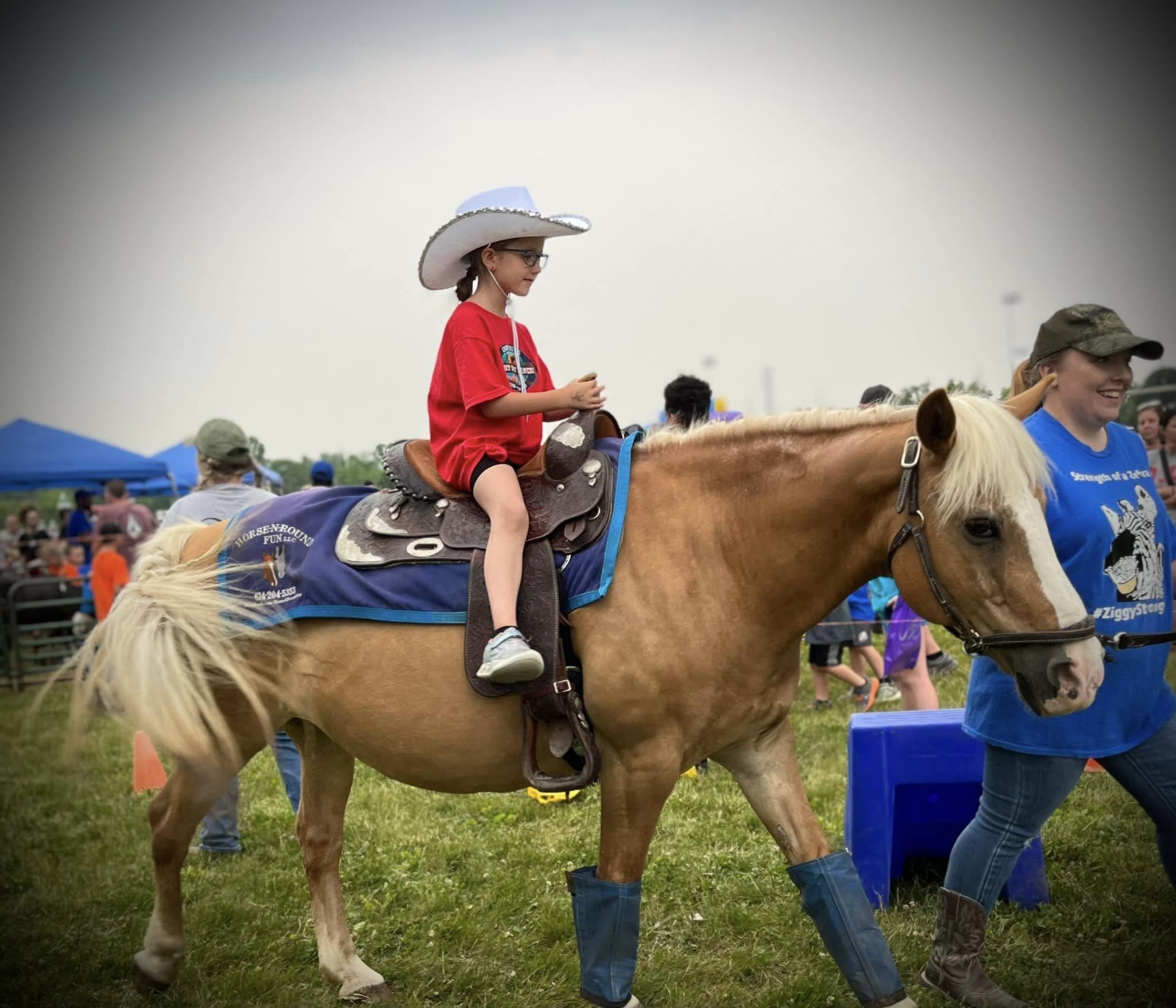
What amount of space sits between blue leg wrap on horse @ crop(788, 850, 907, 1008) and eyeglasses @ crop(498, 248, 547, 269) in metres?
2.07

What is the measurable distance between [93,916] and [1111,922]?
4.40 m

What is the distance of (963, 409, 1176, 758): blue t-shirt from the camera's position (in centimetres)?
296

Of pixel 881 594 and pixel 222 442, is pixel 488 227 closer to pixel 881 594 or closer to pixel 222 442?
pixel 222 442

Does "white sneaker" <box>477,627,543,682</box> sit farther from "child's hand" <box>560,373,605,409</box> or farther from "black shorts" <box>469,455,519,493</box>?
"child's hand" <box>560,373,605,409</box>

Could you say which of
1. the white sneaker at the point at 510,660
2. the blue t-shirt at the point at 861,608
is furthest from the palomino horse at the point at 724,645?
the blue t-shirt at the point at 861,608

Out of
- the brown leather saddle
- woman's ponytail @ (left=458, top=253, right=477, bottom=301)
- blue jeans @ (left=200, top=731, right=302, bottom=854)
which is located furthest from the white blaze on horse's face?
blue jeans @ (left=200, top=731, right=302, bottom=854)

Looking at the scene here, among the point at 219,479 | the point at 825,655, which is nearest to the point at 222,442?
the point at 219,479

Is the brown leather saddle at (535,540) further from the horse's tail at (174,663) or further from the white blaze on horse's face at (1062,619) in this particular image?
the white blaze on horse's face at (1062,619)

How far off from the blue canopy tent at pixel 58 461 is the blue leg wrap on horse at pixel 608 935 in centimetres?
1338

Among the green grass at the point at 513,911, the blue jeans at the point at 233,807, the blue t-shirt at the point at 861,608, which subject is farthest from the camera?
the blue t-shirt at the point at 861,608

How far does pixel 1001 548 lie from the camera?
103 inches

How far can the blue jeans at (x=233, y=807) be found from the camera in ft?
17.2

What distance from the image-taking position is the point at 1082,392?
3043mm

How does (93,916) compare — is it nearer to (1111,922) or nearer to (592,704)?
(592,704)
